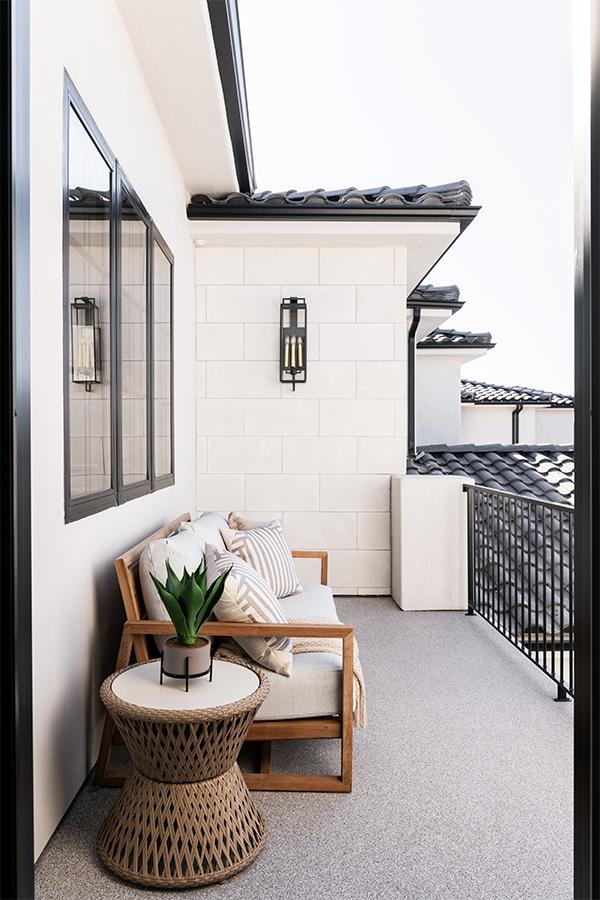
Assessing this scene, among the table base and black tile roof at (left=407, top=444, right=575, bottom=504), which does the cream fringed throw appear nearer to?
the table base

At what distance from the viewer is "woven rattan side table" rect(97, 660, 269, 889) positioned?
5.83ft

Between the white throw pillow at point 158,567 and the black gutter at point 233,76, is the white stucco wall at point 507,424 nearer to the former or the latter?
the black gutter at point 233,76

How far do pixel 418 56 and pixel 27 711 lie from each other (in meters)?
4.43

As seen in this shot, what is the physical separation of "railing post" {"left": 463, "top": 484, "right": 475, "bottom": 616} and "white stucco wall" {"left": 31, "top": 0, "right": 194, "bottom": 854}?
8.22ft

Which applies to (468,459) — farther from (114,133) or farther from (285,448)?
(114,133)

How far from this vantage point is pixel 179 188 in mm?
4469

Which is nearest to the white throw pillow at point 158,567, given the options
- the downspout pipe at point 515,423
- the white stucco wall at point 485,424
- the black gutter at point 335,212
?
the black gutter at point 335,212

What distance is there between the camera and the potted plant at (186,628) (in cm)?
194

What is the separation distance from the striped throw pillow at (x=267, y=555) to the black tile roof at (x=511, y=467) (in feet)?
7.27

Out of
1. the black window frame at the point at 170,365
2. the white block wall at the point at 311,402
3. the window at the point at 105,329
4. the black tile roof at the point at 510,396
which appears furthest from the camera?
the black tile roof at the point at 510,396

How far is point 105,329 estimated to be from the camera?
2615 mm

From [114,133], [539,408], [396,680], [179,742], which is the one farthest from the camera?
[539,408]

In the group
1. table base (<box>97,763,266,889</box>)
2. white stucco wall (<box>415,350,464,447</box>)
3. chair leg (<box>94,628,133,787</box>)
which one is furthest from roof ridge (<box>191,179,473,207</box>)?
white stucco wall (<box>415,350,464,447</box>)

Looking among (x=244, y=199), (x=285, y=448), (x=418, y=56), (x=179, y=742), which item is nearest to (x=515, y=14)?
(x=418, y=56)
